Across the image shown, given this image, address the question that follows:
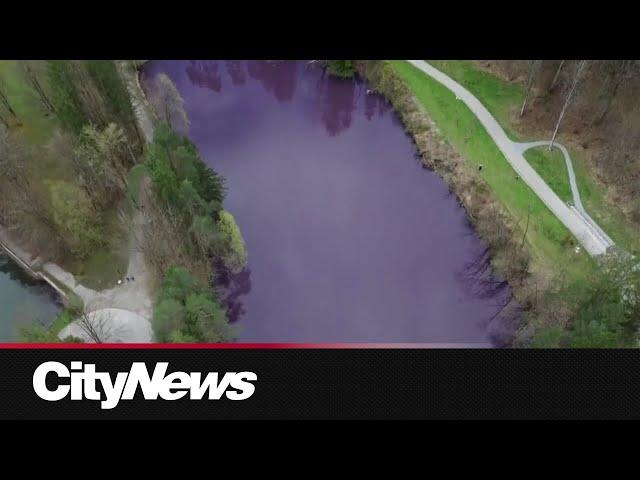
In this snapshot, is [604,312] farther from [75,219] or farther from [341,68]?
[341,68]

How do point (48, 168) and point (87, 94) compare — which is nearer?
point (87, 94)

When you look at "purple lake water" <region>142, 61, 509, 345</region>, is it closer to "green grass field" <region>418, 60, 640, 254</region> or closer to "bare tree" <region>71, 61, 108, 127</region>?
"green grass field" <region>418, 60, 640, 254</region>

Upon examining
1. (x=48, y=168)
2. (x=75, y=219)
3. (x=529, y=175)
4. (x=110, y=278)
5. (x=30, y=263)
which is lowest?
(x=110, y=278)

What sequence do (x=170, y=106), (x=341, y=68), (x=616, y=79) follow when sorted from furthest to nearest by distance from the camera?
(x=341, y=68) < (x=170, y=106) < (x=616, y=79)

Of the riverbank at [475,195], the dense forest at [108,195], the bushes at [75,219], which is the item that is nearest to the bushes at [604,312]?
the riverbank at [475,195]

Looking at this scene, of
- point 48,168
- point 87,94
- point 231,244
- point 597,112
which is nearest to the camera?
point 231,244

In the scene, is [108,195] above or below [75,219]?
above

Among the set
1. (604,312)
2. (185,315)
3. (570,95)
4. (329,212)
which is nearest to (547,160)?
(570,95)
